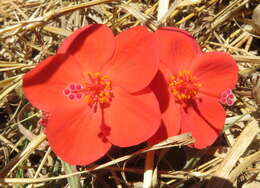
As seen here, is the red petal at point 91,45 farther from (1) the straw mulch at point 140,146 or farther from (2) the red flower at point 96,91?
(1) the straw mulch at point 140,146

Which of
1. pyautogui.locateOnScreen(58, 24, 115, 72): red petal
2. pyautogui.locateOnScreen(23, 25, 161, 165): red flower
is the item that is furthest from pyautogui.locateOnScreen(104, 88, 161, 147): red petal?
pyautogui.locateOnScreen(58, 24, 115, 72): red petal

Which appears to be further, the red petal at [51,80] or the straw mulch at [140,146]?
the straw mulch at [140,146]

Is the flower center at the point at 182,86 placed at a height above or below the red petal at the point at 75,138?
above

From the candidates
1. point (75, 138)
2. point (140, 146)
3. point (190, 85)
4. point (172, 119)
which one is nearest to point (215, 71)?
point (190, 85)

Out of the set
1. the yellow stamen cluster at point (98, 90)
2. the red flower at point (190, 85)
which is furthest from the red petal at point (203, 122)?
the yellow stamen cluster at point (98, 90)

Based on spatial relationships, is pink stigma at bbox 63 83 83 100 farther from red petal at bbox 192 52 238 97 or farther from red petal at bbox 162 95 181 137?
red petal at bbox 192 52 238 97

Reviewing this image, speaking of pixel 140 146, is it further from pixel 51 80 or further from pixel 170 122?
pixel 51 80

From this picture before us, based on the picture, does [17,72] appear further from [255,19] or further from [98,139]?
[255,19]
